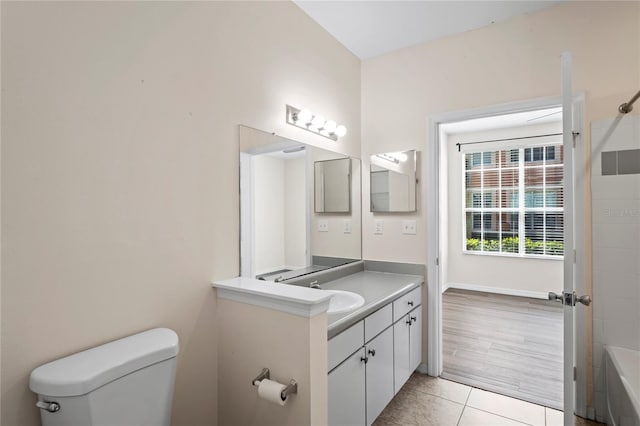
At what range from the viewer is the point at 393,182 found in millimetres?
2719

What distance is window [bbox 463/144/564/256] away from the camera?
Result: 15.5ft

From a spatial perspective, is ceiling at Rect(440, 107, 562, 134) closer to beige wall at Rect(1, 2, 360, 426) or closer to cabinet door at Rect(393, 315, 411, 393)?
cabinet door at Rect(393, 315, 411, 393)

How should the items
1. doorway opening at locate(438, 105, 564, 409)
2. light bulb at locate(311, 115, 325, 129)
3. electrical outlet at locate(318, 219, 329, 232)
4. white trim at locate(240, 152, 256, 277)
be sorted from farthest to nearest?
doorway opening at locate(438, 105, 564, 409)
electrical outlet at locate(318, 219, 329, 232)
light bulb at locate(311, 115, 325, 129)
white trim at locate(240, 152, 256, 277)

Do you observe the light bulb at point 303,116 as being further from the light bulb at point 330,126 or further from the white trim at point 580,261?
the white trim at point 580,261

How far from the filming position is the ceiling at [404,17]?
212 cm

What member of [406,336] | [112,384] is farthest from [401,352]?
[112,384]

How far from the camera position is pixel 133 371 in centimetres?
107

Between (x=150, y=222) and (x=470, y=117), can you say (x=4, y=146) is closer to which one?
(x=150, y=222)

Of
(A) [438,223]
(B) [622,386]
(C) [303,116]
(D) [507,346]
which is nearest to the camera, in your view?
(B) [622,386]

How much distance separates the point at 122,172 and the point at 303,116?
1208 mm

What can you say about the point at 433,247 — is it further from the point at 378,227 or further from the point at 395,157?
the point at 395,157

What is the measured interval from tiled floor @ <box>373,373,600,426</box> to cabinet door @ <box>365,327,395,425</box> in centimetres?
17

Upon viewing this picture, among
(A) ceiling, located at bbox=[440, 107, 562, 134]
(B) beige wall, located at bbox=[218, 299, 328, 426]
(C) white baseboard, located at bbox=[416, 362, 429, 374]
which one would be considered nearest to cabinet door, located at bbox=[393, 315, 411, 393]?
(C) white baseboard, located at bbox=[416, 362, 429, 374]

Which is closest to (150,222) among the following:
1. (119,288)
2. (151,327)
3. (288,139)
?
(119,288)
